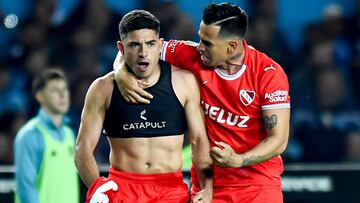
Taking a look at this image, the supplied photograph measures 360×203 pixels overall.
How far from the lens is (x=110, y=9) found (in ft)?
32.0

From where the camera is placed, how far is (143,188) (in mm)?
5719

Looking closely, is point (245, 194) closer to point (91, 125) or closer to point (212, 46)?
point (212, 46)

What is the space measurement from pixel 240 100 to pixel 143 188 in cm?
76

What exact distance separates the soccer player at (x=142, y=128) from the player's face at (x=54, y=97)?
82.7 inches

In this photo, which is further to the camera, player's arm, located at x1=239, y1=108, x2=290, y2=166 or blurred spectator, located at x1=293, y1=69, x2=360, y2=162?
blurred spectator, located at x1=293, y1=69, x2=360, y2=162

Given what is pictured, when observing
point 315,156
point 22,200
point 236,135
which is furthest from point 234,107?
point 315,156

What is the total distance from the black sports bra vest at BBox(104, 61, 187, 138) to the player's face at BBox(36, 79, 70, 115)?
7.04ft

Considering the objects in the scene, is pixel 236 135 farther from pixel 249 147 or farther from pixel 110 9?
pixel 110 9

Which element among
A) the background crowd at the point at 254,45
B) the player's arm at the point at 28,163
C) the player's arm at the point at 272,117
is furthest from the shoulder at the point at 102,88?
the background crowd at the point at 254,45

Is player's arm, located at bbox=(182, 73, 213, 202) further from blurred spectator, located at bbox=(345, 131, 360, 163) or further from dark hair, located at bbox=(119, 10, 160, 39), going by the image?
blurred spectator, located at bbox=(345, 131, 360, 163)

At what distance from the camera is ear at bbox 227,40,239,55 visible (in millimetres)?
5961

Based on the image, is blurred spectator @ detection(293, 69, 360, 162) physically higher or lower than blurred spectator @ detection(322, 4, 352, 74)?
lower

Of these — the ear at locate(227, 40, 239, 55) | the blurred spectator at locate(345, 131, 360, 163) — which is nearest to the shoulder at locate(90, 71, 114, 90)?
the ear at locate(227, 40, 239, 55)

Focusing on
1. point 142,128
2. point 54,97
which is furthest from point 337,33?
point 142,128
